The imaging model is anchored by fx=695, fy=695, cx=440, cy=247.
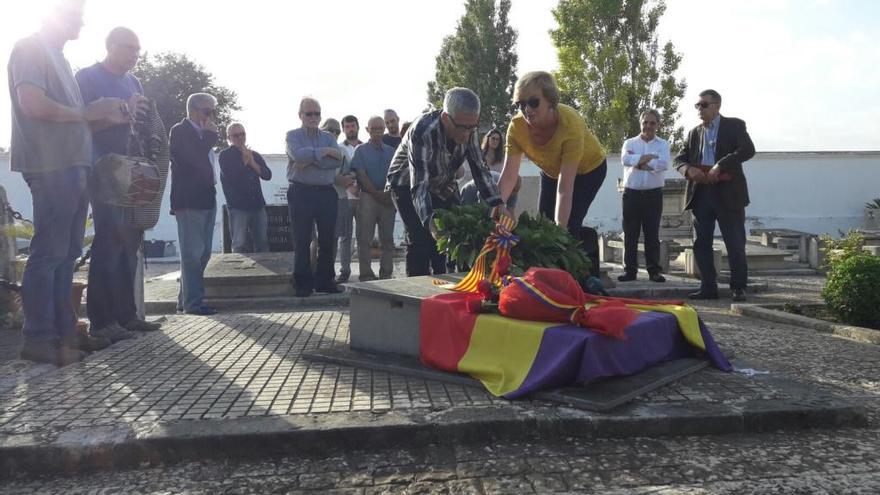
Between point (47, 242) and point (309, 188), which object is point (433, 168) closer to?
point (47, 242)

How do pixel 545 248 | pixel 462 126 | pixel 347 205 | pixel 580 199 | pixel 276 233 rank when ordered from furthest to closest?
pixel 276 233 → pixel 347 205 → pixel 580 199 → pixel 462 126 → pixel 545 248

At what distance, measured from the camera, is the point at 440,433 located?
9.34 ft

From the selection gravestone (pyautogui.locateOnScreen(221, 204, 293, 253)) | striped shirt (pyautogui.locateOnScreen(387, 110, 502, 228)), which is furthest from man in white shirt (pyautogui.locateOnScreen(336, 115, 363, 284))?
striped shirt (pyautogui.locateOnScreen(387, 110, 502, 228))

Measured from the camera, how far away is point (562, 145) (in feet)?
16.8

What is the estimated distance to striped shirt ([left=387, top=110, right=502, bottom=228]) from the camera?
4.98 meters

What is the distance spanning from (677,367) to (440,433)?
1.50 metres

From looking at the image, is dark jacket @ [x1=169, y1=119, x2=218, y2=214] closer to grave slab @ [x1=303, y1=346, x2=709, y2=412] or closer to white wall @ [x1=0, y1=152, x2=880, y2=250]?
grave slab @ [x1=303, y1=346, x2=709, y2=412]

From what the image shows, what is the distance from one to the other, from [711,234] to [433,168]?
144 inches

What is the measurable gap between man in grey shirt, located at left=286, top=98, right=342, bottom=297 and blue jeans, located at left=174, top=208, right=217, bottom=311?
1.03 meters

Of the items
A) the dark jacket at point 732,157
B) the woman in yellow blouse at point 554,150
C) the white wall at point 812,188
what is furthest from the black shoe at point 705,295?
the white wall at point 812,188

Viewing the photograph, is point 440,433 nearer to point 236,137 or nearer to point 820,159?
point 236,137

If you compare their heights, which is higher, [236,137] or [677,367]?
[236,137]

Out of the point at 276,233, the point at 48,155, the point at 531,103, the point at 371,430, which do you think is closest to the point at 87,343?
the point at 48,155

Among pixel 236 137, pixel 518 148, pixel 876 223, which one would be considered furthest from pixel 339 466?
pixel 876 223
